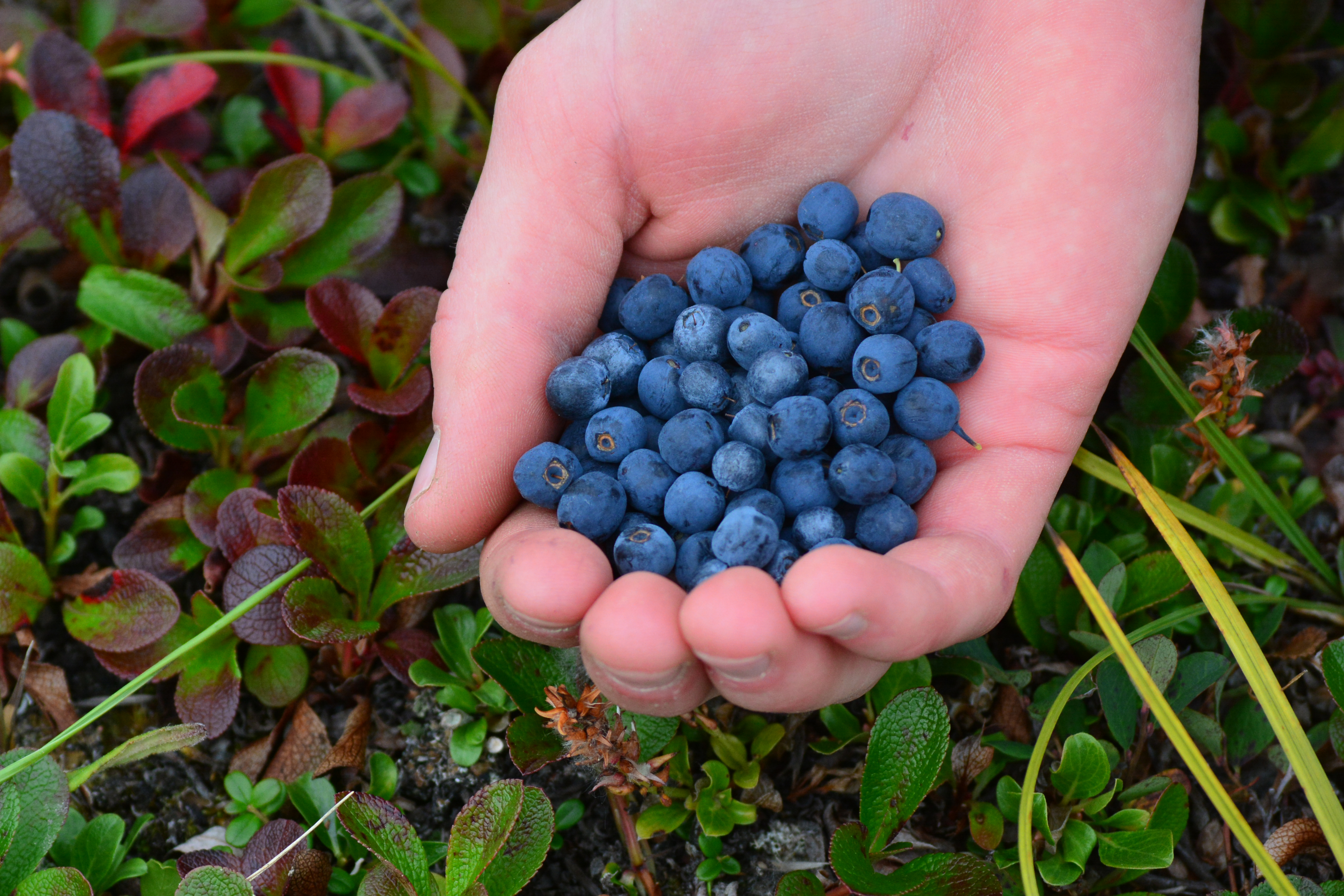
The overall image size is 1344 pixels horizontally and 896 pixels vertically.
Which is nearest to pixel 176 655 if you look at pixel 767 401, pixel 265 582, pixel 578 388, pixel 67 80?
pixel 265 582

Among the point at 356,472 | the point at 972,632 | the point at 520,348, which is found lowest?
the point at 356,472

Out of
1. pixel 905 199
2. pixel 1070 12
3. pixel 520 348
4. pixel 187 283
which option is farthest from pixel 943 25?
pixel 187 283

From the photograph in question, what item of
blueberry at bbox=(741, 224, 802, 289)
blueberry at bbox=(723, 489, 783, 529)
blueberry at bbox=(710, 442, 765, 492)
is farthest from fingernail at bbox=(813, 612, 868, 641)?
blueberry at bbox=(741, 224, 802, 289)

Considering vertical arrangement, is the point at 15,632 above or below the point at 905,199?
below

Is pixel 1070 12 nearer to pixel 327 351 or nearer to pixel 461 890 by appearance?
pixel 327 351

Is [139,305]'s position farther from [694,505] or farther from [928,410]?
[928,410]

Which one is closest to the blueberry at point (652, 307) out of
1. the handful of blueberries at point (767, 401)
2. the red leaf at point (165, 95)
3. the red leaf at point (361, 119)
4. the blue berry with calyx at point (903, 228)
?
the handful of blueberries at point (767, 401)
